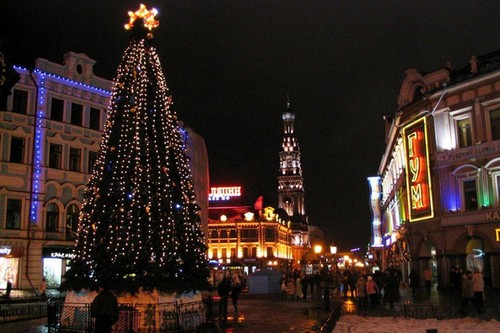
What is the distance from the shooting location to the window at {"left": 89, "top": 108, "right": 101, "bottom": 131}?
38906 mm

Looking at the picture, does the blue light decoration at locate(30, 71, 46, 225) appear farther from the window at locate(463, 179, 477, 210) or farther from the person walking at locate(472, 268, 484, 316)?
the window at locate(463, 179, 477, 210)

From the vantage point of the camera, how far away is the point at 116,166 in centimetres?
1675

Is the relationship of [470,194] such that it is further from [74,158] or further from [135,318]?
[74,158]

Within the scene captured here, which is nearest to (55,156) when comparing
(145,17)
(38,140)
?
(38,140)

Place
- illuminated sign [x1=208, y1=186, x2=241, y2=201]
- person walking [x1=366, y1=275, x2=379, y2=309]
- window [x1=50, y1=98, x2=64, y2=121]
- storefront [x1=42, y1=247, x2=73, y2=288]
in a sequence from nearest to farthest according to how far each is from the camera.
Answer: person walking [x1=366, y1=275, x2=379, y2=309]
storefront [x1=42, y1=247, x2=73, y2=288]
window [x1=50, y1=98, x2=64, y2=121]
illuminated sign [x1=208, y1=186, x2=241, y2=201]

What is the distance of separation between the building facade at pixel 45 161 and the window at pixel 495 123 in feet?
82.6

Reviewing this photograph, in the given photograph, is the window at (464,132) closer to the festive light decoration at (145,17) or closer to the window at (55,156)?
the festive light decoration at (145,17)

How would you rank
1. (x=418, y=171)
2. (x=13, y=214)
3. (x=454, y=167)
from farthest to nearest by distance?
(x=418, y=171) < (x=13, y=214) < (x=454, y=167)

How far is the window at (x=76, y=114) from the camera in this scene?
1486 inches

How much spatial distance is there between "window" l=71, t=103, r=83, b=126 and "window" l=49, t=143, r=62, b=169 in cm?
221

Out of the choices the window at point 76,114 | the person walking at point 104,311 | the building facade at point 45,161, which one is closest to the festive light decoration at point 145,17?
the person walking at point 104,311

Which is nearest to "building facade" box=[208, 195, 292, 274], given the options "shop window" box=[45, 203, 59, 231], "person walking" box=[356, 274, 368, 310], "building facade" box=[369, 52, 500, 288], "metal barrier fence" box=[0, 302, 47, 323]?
"shop window" box=[45, 203, 59, 231]

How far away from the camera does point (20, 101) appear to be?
3450 cm

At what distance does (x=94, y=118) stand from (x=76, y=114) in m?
1.47
